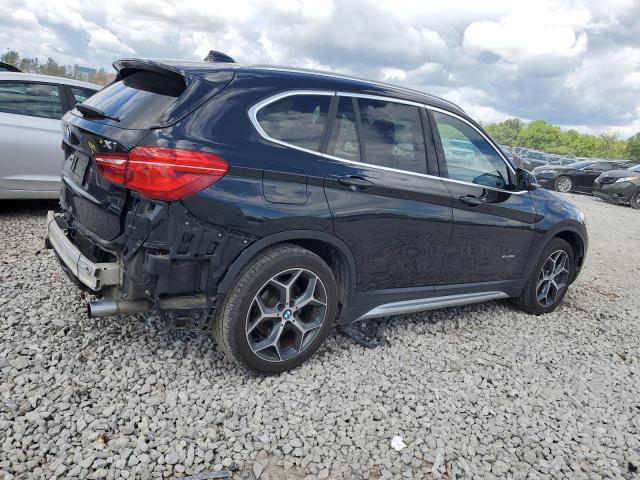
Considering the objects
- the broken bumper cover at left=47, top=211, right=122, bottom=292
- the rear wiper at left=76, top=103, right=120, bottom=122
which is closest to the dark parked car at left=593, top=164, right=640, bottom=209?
the rear wiper at left=76, top=103, right=120, bottom=122

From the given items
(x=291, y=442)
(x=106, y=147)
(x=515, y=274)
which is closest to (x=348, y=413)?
(x=291, y=442)

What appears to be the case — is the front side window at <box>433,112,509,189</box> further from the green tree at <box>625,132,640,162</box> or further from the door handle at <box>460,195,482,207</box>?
the green tree at <box>625,132,640,162</box>

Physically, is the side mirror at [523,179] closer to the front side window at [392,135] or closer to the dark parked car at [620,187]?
the front side window at [392,135]

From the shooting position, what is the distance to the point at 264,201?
278 centimetres

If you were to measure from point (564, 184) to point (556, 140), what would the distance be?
13114cm

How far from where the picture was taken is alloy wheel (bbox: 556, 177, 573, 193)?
685 inches

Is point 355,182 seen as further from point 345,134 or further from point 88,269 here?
point 88,269

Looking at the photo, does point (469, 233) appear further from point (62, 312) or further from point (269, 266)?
point (62, 312)

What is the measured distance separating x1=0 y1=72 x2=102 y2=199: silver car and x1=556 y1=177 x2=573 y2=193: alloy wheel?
53.3ft

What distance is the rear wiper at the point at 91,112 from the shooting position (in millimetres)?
2931

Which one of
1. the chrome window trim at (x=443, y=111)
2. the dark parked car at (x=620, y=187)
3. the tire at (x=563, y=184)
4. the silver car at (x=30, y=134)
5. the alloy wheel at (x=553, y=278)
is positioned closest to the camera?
the chrome window trim at (x=443, y=111)

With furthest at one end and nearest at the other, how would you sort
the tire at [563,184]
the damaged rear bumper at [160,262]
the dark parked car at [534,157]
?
the dark parked car at [534,157]
the tire at [563,184]
the damaged rear bumper at [160,262]

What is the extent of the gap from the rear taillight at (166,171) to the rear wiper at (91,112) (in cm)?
43

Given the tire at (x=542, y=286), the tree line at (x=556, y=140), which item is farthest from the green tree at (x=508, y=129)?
the tire at (x=542, y=286)
